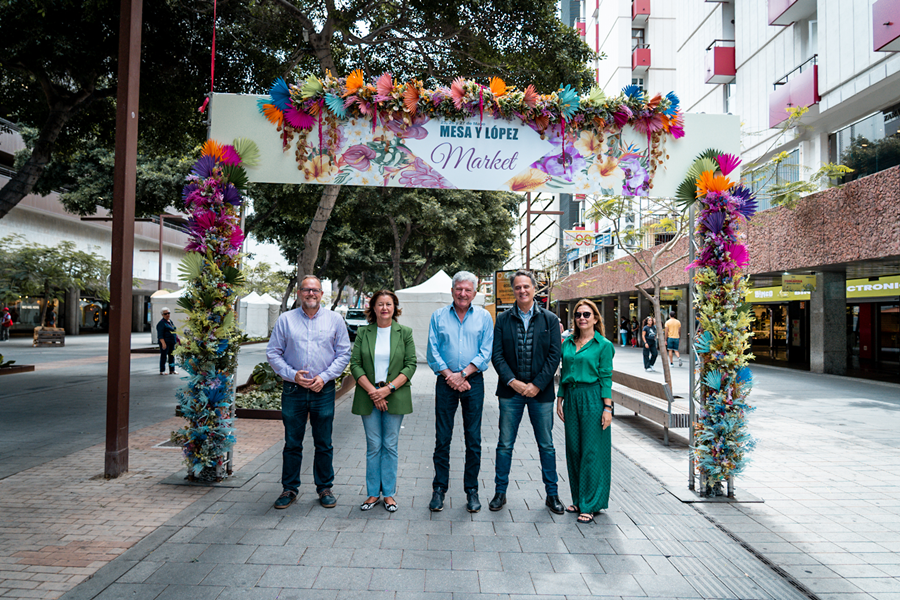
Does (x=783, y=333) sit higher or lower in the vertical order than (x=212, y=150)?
lower

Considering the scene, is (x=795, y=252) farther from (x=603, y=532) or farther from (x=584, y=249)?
(x=584, y=249)

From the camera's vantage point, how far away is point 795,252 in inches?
624

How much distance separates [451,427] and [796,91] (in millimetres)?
16304

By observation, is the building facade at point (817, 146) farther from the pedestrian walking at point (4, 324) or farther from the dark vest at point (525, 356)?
the pedestrian walking at point (4, 324)

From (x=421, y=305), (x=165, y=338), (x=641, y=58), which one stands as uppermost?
(x=641, y=58)

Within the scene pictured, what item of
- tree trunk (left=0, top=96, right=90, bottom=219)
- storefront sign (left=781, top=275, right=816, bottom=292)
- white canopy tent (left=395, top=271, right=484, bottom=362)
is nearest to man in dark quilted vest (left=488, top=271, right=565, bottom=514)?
tree trunk (left=0, top=96, right=90, bottom=219)

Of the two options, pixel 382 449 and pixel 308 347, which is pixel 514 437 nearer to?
pixel 382 449

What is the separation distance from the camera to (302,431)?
195 inches

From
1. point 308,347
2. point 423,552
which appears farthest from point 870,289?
point 423,552

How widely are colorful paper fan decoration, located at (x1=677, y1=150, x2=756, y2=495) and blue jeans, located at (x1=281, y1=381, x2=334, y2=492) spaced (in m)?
3.21

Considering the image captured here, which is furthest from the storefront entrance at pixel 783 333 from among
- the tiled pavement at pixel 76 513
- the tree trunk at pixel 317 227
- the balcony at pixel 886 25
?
the tiled pavement at pixel 76 513

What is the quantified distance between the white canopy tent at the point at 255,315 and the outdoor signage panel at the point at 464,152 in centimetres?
3064

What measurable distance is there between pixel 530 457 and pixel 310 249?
17.5 feet

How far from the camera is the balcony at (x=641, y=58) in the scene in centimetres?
3441
